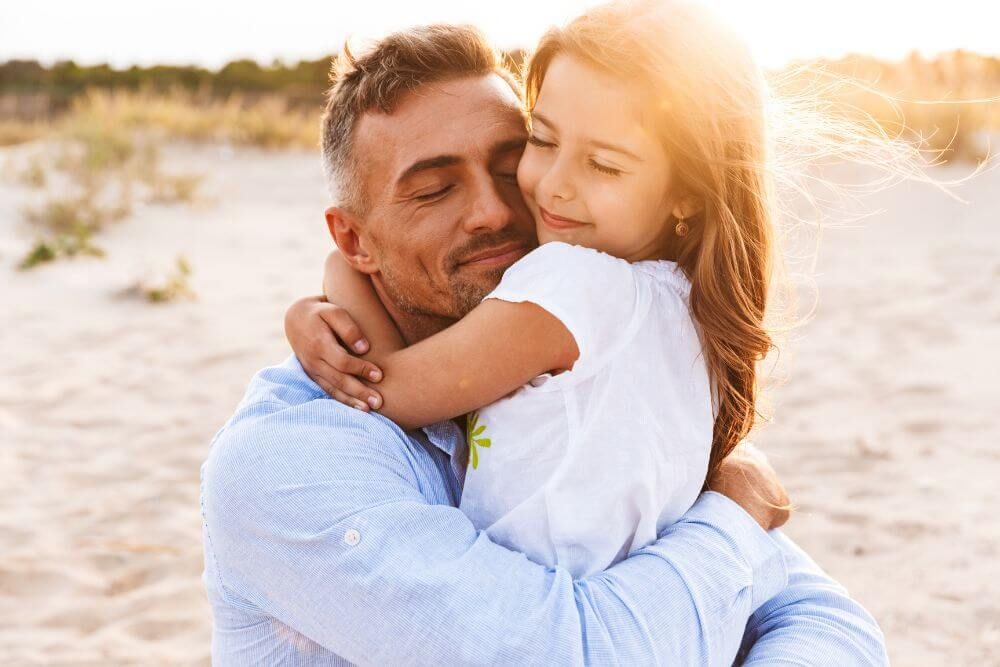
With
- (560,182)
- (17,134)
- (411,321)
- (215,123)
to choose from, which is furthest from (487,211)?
(17,134)

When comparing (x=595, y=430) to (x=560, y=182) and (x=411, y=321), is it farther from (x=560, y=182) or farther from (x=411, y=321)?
(x=411, y=321)

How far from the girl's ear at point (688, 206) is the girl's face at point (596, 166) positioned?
0.06 feet

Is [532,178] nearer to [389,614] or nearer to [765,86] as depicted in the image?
[765,86]

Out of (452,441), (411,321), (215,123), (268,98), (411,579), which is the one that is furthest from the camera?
(268,98)

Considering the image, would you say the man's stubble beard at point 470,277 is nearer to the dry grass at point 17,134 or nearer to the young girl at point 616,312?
the young girl at point 616,312

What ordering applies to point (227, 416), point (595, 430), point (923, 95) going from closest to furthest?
1. point (595, 430)
2. point (227, 416)
3. point (923, 95)

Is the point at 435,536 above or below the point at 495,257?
below

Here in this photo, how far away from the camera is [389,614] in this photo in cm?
175

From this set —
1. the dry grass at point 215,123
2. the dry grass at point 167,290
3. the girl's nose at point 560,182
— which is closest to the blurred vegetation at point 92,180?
the dry grass at point 167,290

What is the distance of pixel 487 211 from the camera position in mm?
2494

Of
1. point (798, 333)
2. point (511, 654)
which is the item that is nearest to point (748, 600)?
point (511, 654)

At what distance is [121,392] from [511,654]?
5.39 metres

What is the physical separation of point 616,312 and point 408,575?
66 centimetres

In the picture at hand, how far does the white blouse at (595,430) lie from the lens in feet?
6.35
